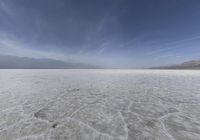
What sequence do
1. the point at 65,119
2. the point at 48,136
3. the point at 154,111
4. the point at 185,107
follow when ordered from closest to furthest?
the point at 48,136 → the point at 65,119 → the point at 154,111 → the point at 185,107

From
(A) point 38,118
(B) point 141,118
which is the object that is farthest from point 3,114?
(B) point 141,118

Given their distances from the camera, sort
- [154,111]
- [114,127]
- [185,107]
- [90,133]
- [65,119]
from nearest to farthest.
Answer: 1. [90,133]
2. [114,127]
3. [65,119]
4. [154,111]
5. [185,107]

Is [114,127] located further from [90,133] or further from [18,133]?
[18,133]

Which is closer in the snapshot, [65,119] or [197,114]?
[65,119]

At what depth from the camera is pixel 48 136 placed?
2213 mm

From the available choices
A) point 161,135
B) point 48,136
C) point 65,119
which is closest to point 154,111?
point 161,135

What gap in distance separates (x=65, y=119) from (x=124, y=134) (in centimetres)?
177

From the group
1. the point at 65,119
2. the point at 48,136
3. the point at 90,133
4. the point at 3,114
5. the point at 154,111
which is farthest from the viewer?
the point at 154,111

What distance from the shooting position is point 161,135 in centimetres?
226

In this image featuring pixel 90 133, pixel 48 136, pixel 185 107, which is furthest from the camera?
pixel 185 107

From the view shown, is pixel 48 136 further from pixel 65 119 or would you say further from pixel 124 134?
pixel 124 134

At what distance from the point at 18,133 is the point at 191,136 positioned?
4035 millimetres

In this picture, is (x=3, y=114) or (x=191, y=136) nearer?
(x=191, y=136)

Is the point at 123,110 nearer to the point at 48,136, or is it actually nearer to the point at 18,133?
the point at 48,136
